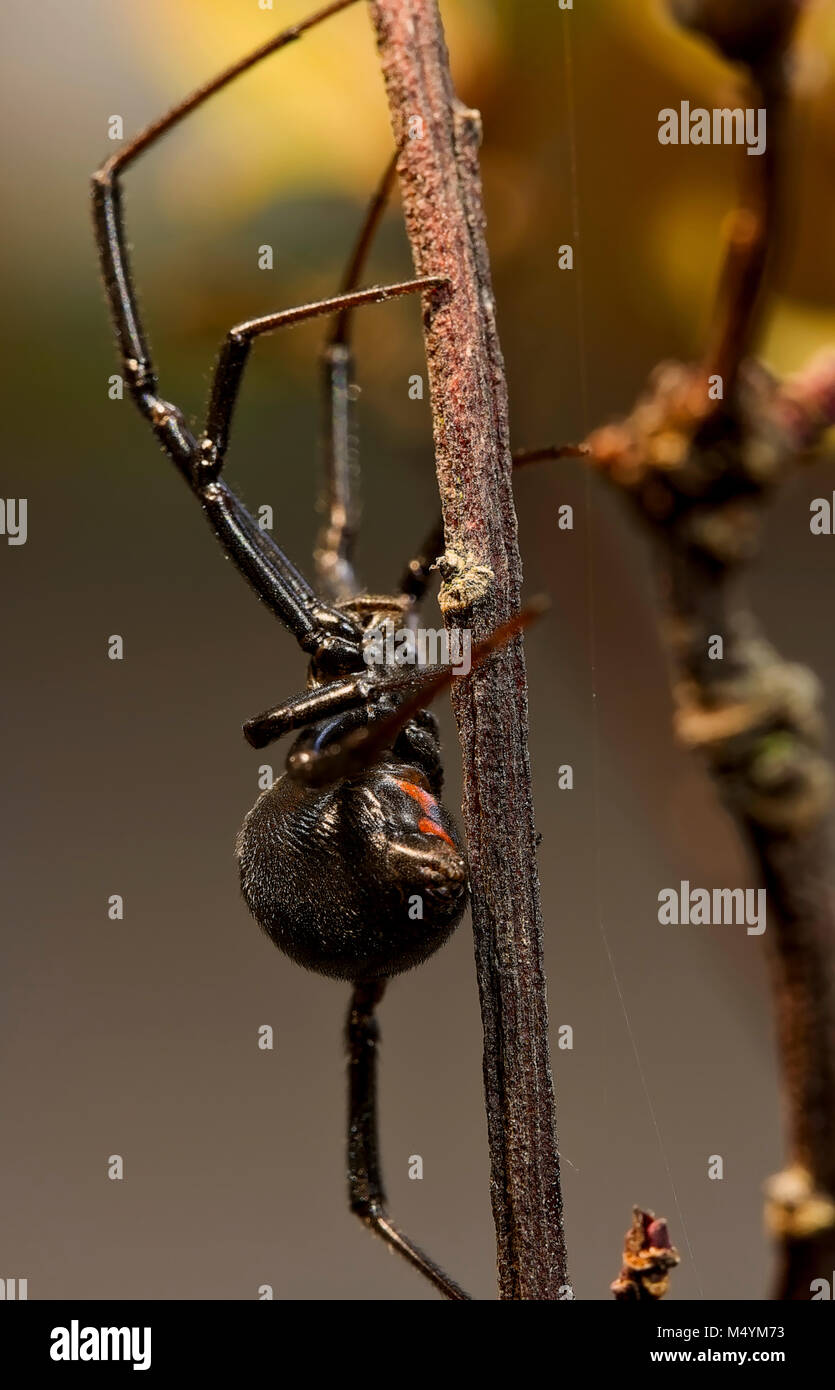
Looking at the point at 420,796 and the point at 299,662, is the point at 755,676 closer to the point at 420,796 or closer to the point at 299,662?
the point at 420,796

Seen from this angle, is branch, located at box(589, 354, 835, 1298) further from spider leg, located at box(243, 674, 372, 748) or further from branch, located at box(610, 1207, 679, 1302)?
spider leg, located at box(243, 674, 372, 748)

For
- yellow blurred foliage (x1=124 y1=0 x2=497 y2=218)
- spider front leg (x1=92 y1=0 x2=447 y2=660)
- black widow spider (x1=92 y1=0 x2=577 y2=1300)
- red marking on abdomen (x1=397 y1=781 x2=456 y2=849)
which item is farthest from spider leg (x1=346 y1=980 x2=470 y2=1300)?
yellow blurred foliage (x1=124 y1=0 x2=497 y2=218)

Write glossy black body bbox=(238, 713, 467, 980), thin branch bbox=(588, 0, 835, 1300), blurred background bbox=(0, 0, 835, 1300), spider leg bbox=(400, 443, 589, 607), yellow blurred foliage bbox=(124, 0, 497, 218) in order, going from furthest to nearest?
1. yellow blurred foliage bbox=(124, 0, 497, 218)
2. blurred background bbox=(0, 0, 835, 1300)
3. spider leg bbox=(400, 443, 589, 607)
4. glossy black body bbox=(238, 713, 467, 980)
5. thin branch bbox=(588, 0, 835, 1300)

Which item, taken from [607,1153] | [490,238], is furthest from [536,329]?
[607,1153]

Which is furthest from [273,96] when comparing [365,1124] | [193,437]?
[365,1124]

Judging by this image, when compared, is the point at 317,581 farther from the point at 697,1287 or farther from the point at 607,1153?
the point at 697,1287

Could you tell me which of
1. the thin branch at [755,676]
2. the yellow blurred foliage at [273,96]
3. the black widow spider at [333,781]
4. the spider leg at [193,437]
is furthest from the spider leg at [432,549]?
the thin branch at [755,676]

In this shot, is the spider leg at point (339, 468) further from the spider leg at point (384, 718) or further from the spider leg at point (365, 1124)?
the spider leg at point (365, 1124)
